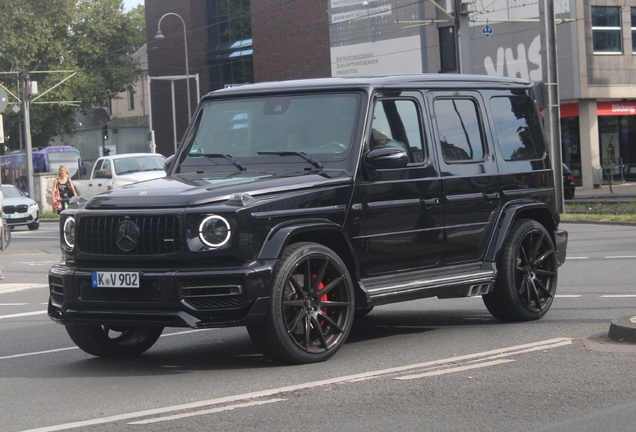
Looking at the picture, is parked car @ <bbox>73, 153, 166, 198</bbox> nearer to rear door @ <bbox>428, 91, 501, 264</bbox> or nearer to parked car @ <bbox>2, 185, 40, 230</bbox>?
parked car @ <bbox>2, 185, 40, 230</bbox>

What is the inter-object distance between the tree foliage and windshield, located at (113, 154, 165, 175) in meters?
39.0

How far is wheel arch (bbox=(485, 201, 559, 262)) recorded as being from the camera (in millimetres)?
8773

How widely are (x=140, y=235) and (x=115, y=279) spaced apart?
1.14ft

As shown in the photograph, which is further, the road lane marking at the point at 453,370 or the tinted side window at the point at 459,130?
the tinted side window at the point at 459,130

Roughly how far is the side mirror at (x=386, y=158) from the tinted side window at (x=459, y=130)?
0.97m

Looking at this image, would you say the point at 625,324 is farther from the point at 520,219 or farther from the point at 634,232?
the point at 634,232

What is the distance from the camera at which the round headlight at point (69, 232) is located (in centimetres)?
744

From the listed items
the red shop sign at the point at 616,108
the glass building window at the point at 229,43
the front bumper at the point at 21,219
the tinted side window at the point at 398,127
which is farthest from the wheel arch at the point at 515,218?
the glass building window at the point at 229,43

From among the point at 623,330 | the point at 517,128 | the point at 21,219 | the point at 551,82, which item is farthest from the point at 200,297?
the point at 21,219

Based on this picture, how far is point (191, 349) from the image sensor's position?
8414 millimetres

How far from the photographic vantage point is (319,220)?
23.7 ft

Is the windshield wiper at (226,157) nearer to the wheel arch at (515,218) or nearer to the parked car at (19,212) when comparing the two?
the wheel arch at (515,218)

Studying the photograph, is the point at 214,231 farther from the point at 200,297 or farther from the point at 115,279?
the point at 115,279

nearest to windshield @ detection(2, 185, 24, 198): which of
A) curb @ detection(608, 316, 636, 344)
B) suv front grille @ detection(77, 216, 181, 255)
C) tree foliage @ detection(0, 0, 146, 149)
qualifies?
suv front grille @ detection(77, 216, 181, 255)
